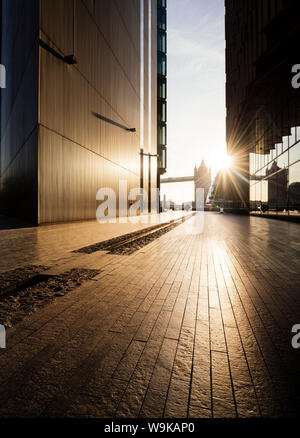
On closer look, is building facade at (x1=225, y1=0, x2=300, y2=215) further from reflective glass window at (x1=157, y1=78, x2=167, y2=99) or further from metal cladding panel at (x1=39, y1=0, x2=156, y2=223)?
reflective glass window at (x1=157, y1=78, x2=167, y2=99)

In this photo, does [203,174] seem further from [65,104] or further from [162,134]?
[65,104]

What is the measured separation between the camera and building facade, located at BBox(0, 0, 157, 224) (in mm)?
12299

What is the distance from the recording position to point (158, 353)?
1.87 m

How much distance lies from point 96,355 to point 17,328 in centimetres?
94

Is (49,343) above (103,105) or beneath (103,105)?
beneath

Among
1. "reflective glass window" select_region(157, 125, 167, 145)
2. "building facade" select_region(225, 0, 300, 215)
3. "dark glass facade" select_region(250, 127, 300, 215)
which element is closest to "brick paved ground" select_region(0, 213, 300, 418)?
"building facade" select_region(225, 0, 300, 215)

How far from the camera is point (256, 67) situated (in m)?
15.6

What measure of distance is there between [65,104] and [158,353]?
49.3 ft

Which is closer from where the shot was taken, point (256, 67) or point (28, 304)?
point (28, 304)

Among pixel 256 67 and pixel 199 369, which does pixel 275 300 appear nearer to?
pixel 199 369

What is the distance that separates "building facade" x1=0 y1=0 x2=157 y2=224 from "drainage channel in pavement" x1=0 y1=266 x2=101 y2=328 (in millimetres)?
8988

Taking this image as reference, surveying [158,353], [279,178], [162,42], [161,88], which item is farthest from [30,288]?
[162,42]
